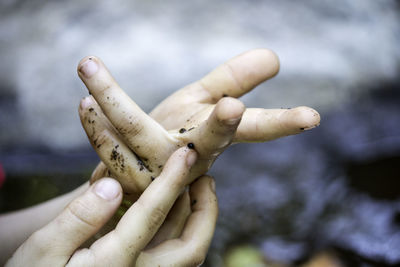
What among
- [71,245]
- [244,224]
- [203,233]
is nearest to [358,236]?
[244,224]

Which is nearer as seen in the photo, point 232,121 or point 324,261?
point 232,121

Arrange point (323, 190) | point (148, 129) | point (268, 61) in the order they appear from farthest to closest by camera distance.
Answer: point (323, 190), point (268, 61), point (148, 129)

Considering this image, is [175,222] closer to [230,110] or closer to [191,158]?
[191,158]

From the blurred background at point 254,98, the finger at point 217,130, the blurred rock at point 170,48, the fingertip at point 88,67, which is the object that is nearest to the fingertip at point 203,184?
the finger at point 217,130

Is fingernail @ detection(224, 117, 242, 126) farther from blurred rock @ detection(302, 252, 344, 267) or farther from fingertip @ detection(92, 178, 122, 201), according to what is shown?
blurred rock @ detection(302, 252, 344, 267)

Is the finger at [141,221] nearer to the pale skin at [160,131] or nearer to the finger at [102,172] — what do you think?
the pale skin at [160,131]

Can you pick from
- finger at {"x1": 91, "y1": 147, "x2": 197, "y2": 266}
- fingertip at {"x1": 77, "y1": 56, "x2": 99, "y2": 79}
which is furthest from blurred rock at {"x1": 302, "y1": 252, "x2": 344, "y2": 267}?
fingertip at {"x1": 77, "y1": 56, "x2": 99, "y2": 79}

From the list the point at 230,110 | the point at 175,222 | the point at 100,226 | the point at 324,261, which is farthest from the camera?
the point at 324,261

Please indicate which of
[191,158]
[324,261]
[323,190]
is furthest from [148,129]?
[323,190]
